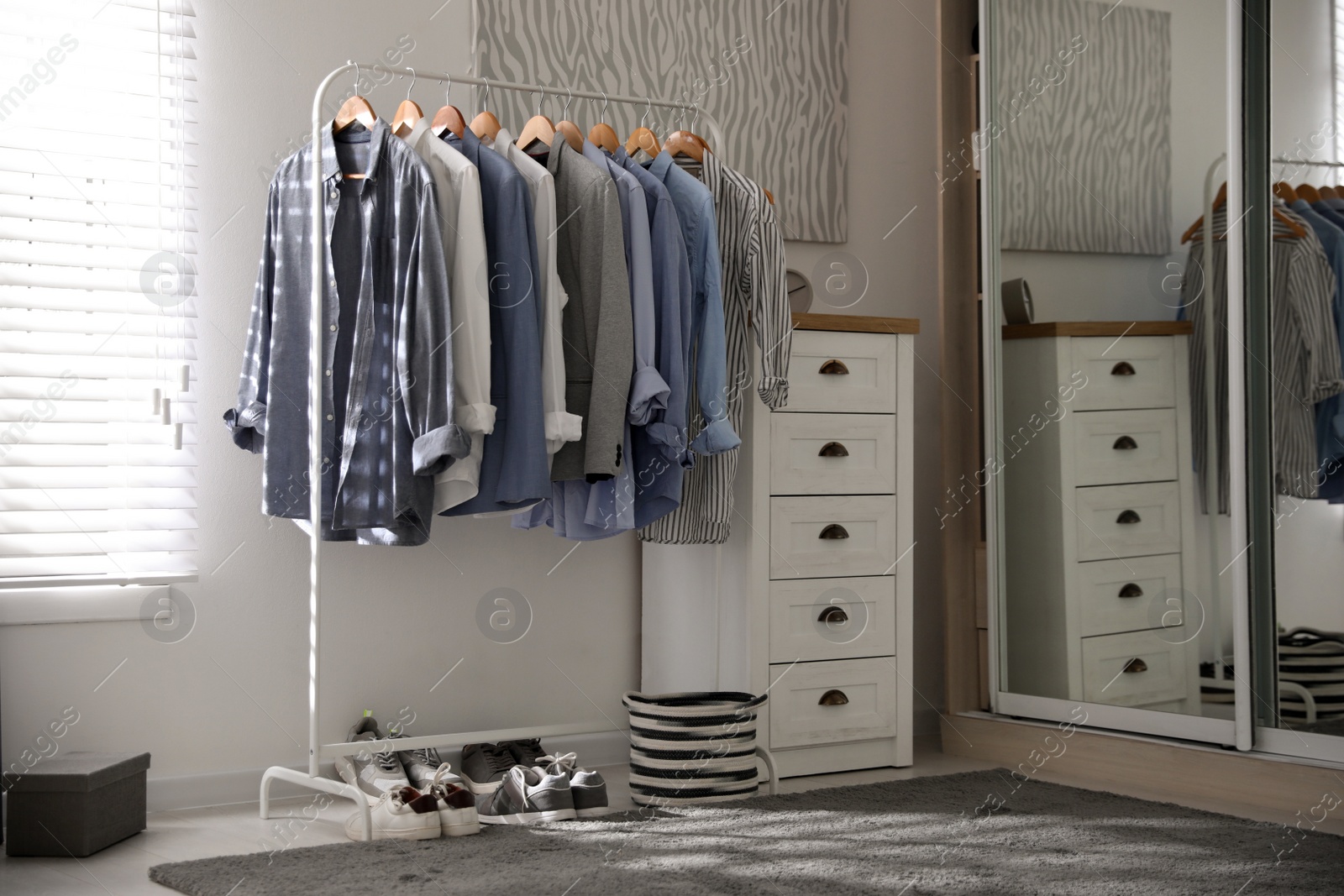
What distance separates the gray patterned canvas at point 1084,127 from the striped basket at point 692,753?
4.70ft

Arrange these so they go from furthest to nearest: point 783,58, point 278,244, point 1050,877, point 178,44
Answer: point 783,58 → point 178,44 → point 278,244 → point 1050,877

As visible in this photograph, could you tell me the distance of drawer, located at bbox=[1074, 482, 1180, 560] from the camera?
2.80 meters

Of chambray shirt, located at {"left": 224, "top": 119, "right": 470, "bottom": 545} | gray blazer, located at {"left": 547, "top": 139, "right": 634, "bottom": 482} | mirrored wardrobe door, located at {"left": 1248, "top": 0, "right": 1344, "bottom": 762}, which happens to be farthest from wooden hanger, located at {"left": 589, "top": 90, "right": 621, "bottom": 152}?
mirrored wardrobe door, located at {"left": 1248, "top": 0, "right": 1344, "bottom": 762}

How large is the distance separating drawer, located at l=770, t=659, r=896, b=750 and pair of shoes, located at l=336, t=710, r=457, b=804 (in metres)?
0.77

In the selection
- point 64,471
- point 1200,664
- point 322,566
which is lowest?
point 1200,664

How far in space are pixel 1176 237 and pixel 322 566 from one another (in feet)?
6.84

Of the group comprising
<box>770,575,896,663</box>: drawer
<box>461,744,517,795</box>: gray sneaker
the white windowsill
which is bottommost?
<box>461,744,517,795</box>: gray sneaker

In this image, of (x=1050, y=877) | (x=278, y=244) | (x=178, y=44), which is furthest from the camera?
(x=178, y=44)

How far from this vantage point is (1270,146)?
103 inches

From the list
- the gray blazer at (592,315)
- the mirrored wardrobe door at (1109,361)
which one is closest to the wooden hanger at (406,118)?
the gray blazer at (592,315)

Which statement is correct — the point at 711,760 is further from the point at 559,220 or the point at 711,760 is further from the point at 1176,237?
the point at 1176,237

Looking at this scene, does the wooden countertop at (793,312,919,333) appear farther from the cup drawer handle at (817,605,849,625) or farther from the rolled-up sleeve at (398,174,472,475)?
the rolled-up sleeve at (398,174,472,475)

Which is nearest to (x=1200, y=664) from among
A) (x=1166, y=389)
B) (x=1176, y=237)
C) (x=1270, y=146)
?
(x=1166, y=389)

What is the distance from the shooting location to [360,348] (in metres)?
2.34
